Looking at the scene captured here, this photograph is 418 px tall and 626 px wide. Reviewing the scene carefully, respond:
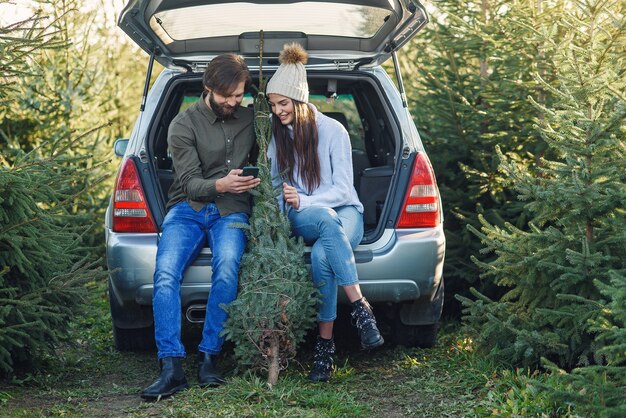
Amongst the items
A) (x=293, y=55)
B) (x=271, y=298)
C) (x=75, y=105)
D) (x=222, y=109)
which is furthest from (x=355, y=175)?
(x=75, y=105)

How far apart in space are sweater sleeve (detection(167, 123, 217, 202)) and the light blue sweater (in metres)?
0.39

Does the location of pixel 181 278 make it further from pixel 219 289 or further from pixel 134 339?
pixel 134 339

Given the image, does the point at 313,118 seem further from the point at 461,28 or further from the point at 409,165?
the point at 461,28

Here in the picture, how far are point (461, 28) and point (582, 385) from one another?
4104mm

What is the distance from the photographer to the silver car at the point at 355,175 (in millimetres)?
4660

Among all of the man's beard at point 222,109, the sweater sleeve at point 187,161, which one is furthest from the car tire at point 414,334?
the man's beard at point 222,109

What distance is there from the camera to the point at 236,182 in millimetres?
4539

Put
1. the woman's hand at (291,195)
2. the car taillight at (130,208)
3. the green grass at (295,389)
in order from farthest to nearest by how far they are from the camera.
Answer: the car taillight at (130,208) < the woman's hand at (291,195) < the green grass at (295,389)

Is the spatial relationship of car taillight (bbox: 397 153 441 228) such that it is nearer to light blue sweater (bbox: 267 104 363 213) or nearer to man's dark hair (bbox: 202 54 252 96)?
light blue sweater (bbox: 267 104 363 213)

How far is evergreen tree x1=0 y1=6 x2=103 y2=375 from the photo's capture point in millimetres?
4391

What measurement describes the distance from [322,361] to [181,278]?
840 millimetres

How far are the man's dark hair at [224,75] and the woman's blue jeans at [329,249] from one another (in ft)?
2.45

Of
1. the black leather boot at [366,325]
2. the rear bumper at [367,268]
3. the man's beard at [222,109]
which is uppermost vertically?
the man's beard at [222,109]

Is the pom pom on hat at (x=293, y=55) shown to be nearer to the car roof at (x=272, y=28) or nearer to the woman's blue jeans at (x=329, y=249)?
the car roof at (x=272, y=28)
